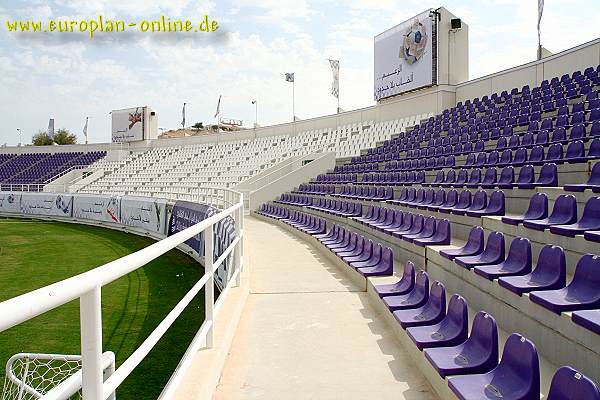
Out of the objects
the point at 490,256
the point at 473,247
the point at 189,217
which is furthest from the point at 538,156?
the point at 189,217

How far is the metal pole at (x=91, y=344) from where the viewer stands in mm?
1500

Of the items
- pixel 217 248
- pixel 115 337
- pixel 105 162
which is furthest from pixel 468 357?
pixel 105 162

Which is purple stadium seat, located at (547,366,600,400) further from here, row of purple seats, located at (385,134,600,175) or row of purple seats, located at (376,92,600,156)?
row of purple seats, located at (376,92,600,156)

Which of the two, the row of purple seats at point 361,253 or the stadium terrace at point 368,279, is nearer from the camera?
the stadium terrace at point 368,279

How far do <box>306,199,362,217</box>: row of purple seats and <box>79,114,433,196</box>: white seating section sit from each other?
5.92 meters

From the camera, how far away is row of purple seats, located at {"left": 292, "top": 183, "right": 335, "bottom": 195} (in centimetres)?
1541

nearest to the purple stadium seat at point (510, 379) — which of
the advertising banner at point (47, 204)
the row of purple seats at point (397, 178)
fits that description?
the row of purple seats at point (397, 178)

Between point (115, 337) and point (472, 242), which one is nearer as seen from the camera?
point (472, 242)

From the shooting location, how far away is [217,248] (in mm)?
9430

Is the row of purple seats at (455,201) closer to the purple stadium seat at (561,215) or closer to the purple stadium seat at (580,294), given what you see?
the purple stadium seat at (561,215)

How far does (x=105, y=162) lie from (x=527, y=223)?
4178 cm

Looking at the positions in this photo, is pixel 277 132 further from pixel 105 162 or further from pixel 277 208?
pixel 105 162

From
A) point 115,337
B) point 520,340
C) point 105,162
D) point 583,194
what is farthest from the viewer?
point 105,162

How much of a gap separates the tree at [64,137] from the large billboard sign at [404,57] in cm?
6515
